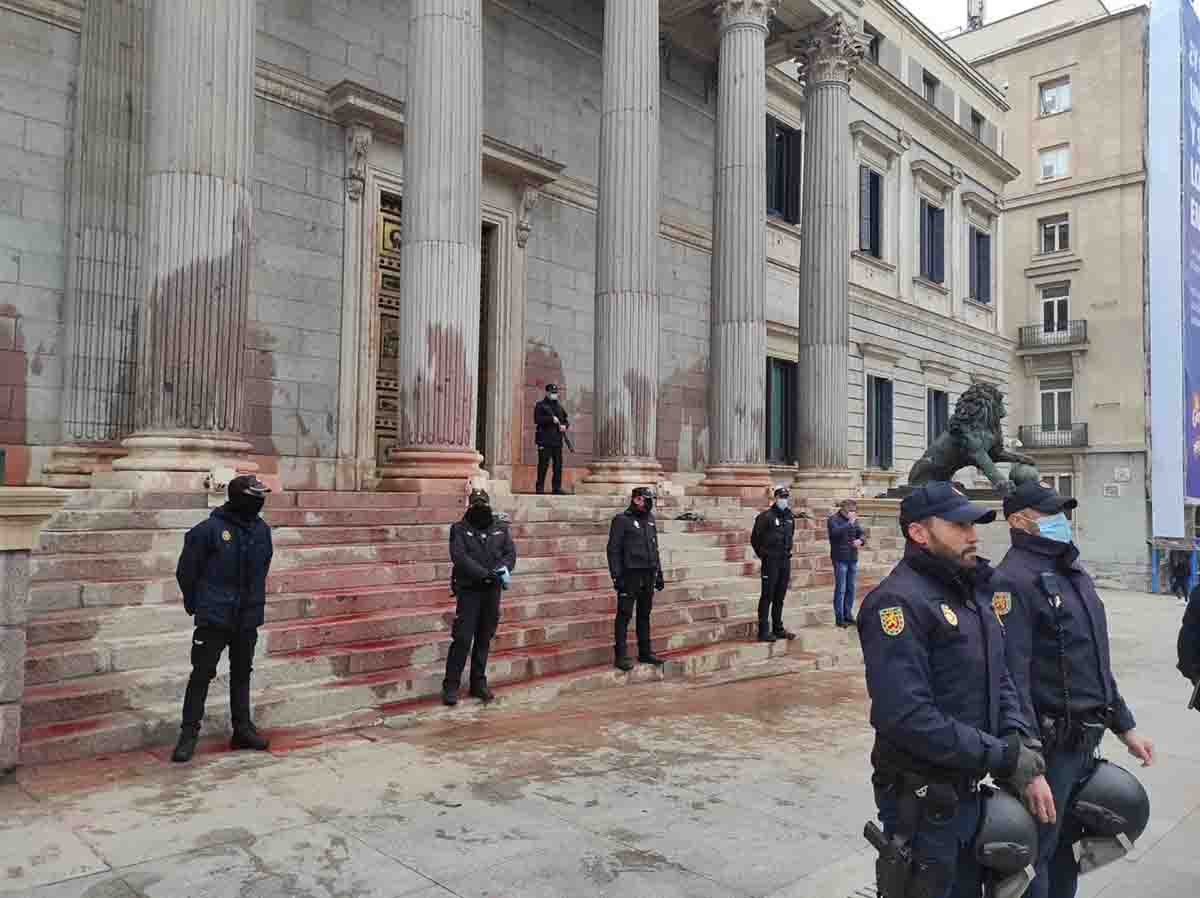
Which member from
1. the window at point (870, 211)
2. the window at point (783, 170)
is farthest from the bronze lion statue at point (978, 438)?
the window at point (870, 211)

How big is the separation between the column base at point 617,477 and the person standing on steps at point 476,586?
6115 millimetres

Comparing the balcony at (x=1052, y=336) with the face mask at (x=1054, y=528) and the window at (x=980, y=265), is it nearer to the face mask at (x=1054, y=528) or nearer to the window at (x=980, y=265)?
the window at (x=980, y=265)

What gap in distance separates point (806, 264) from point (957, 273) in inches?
526

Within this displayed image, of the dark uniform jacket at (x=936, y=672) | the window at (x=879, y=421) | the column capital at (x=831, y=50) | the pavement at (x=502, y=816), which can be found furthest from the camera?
the window at (x=879, y=421)

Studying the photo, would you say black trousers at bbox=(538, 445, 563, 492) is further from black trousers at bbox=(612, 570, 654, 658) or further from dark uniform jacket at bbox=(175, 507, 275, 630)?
dark uniform jacket at bbox=(175, 507, 275, 630)

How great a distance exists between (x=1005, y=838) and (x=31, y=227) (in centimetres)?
1206

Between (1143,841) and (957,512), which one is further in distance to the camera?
(1143,841)

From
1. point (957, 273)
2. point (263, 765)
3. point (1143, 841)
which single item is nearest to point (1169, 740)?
point (1143, 841)

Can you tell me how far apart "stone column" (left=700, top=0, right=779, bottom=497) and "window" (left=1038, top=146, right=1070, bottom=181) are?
2765 centimetres

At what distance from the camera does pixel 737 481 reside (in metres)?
16.0

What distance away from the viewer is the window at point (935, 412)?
28.2 m

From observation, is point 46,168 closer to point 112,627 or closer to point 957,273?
point 112,627

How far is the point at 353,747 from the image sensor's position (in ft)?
20.7

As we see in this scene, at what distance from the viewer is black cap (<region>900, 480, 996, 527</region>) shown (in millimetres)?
2994
